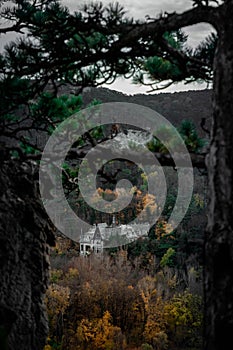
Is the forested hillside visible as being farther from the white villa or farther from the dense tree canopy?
the dense tree canopy

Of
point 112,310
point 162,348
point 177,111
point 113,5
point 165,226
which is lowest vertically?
point 162,348

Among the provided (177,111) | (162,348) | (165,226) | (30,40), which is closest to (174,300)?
(162,348)

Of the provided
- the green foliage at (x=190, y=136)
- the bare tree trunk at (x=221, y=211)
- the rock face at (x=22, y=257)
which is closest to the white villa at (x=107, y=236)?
the rock face at (x=22, y=257)

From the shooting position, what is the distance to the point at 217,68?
5.74 feet

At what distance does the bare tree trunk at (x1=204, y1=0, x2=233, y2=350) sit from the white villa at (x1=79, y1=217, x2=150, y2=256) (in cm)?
1105

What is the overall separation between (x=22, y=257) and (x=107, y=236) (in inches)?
443

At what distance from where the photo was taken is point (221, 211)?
1.66m

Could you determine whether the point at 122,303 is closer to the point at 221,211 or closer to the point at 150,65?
the point at 150,65

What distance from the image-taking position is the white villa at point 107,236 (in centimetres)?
1289

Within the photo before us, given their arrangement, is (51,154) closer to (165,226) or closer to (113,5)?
(113,5)

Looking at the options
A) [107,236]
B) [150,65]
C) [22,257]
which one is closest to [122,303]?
[107,236]

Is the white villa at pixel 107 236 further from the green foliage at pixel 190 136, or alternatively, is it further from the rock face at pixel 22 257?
the green foliage at pixel 190 136

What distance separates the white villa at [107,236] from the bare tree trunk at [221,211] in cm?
1105

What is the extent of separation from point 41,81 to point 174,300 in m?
9.32
